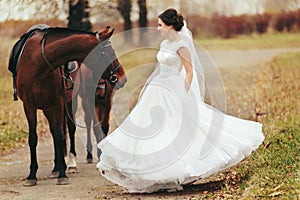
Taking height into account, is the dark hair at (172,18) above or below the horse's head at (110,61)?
above

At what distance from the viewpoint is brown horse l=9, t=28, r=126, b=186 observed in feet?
A: 32.0

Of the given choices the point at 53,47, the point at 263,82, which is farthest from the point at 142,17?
the point at 53,47

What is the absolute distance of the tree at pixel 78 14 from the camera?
20.5 m

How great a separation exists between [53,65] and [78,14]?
1081 centimetres

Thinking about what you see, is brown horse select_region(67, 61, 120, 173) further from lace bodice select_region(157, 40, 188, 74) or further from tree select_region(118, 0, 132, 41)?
tree select_region(118, 0, 132, 41)

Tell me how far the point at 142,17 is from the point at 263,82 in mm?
6723

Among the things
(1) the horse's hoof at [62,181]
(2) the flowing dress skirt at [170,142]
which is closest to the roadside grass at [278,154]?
(2) the flowing dress skirt at [170,142]

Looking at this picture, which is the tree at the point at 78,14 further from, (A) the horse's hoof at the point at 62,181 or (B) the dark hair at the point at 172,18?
(B) the dark hair at the point at 172,18

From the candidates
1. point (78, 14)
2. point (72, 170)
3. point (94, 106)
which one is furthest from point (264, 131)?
point (78, 14)

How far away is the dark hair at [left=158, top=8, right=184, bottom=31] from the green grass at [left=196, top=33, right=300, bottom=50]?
32.9 meters

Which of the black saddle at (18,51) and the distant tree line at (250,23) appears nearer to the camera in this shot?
the black saddle at (18,51)

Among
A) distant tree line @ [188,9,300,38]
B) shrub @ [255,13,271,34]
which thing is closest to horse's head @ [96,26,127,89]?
distant tree line @ [188,9,300,38]

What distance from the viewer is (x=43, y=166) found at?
1213 cm

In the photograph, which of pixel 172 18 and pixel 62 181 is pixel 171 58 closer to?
pixel 172 18
